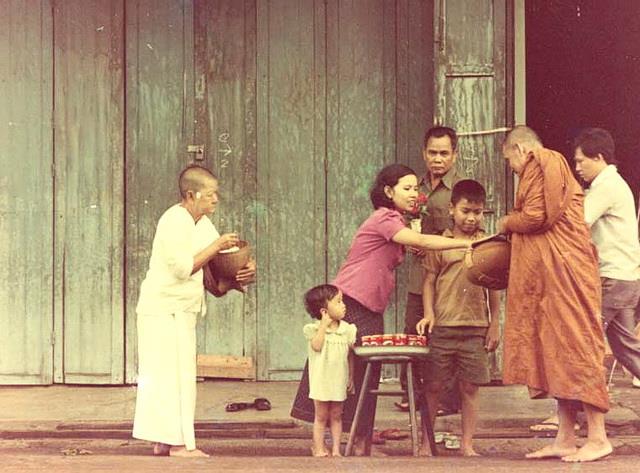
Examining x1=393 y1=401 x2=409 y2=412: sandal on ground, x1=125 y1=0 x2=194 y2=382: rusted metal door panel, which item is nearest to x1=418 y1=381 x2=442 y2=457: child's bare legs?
x1=393 y1=401 x2=409 y2=412: sandal on ground

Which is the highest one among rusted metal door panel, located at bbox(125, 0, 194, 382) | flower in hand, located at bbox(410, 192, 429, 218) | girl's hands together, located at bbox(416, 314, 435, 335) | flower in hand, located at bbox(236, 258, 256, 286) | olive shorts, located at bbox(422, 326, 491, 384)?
rusted metal door panel, located at bbox(125, 0, 194, 382)

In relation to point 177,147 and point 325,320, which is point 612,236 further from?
point 177,147

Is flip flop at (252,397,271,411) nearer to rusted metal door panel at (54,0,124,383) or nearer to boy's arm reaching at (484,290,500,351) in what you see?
rusted metal door panel at (54,0,124,383)

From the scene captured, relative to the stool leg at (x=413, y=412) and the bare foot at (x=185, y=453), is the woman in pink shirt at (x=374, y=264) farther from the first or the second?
the bare foot at (x=185, y=453)

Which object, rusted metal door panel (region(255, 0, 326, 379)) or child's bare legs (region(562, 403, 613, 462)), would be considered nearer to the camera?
child's bare legs (region(562, 403, 613, 462))

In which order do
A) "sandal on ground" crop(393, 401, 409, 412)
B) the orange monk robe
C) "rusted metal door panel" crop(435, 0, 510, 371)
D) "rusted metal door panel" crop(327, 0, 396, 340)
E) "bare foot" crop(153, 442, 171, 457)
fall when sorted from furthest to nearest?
"rusted metal door panel" crop(327, 0, 396, 340) → "rusted metal door panel" crop(435, 0, 510, 371) → "sandal on ground" crop(393, 401, 409, 412) → "bare foot" crop(153, 442, 171, 457) → the orange monk robe

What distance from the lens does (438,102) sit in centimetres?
1033

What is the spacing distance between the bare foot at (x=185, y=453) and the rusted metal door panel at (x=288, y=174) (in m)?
2.49

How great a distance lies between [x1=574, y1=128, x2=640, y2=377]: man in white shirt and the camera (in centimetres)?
889

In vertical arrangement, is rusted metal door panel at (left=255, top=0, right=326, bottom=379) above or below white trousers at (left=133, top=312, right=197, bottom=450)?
above

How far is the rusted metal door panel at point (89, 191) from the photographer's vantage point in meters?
10.8

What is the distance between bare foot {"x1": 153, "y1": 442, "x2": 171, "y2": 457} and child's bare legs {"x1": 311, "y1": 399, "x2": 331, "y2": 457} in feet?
2.78

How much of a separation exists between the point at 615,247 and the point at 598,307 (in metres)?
1.20

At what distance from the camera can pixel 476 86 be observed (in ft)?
34.0
